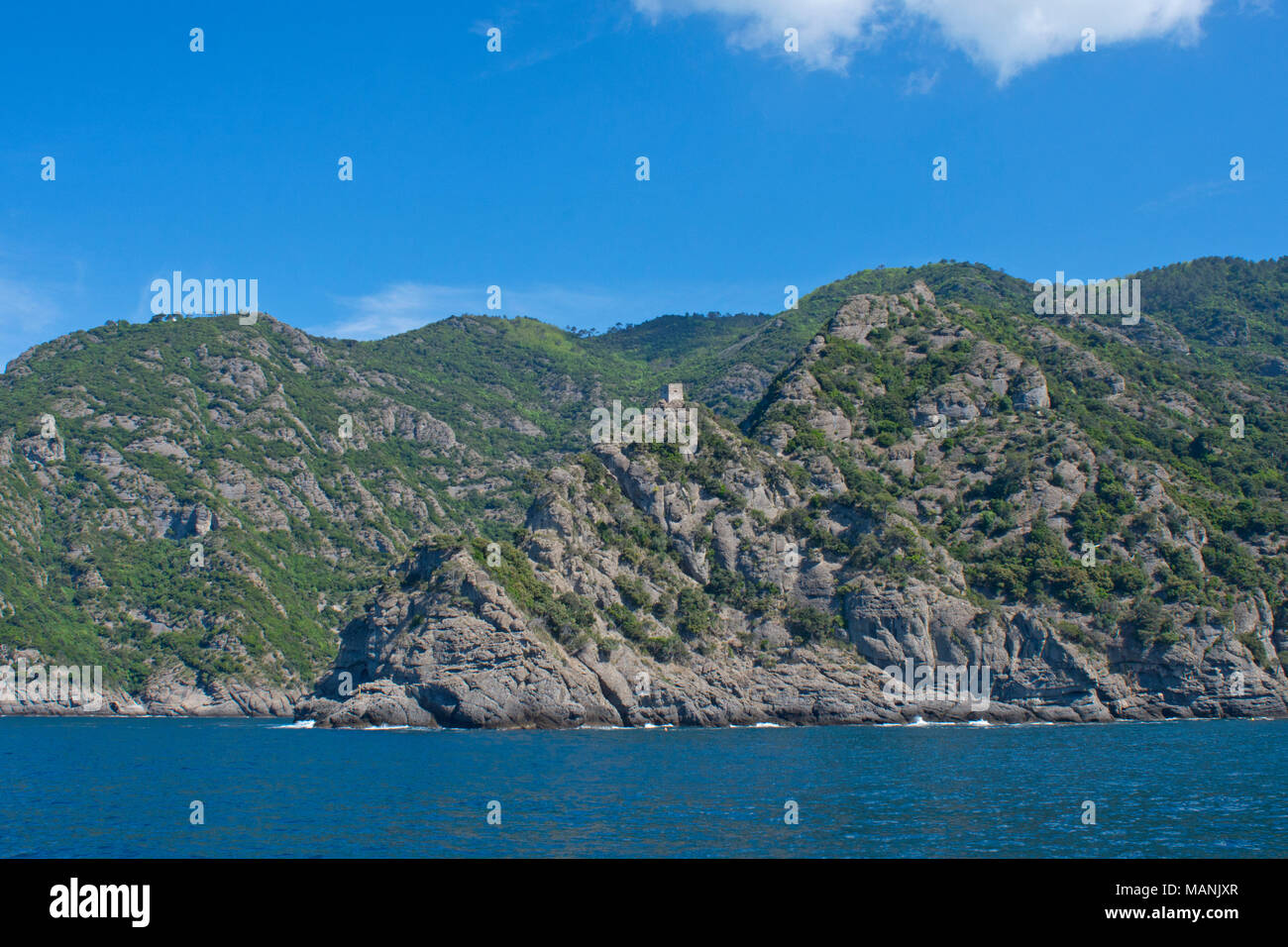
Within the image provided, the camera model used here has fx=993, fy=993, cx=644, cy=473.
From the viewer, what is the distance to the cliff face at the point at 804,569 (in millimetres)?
98375

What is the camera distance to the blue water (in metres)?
34.2

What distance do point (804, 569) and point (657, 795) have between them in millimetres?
68607

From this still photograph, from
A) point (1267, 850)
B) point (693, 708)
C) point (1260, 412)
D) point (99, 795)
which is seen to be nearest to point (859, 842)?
point (1267, 850)

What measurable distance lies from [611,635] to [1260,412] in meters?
108

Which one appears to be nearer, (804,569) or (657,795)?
(657,795)

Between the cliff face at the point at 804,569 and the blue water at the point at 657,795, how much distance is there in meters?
18.4

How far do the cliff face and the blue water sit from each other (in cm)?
1838

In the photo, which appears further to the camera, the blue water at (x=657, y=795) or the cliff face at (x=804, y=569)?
the cliff face at (x=804, y=569)

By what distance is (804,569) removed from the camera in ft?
366

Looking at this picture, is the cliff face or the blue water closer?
the blue water

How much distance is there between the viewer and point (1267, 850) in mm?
32281

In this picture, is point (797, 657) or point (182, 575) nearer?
point (797, 657)

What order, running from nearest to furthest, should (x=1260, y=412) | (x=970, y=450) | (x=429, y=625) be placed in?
(x=429, y=625) < (x=970, y=450) < (x=1260, y=412)
